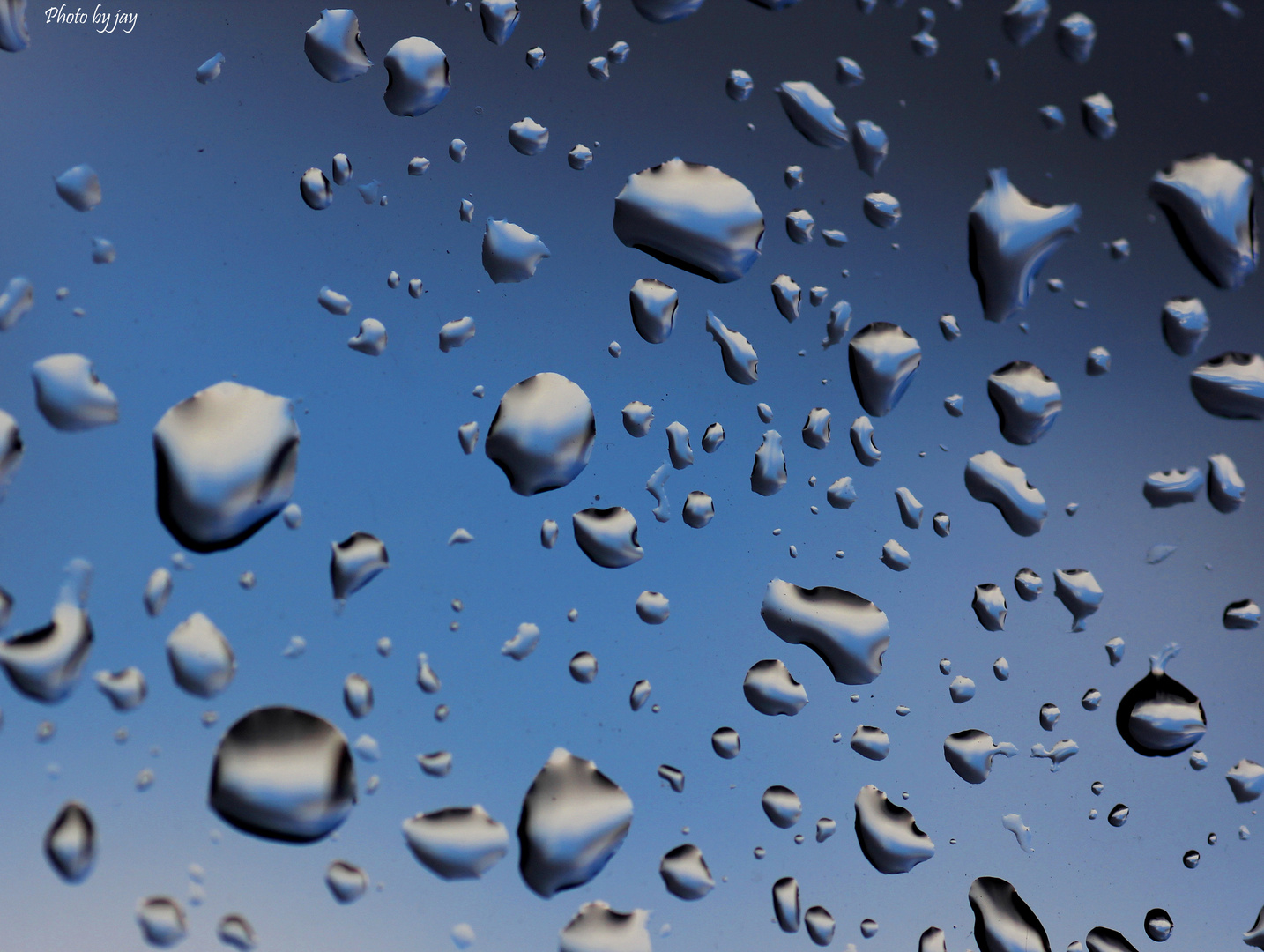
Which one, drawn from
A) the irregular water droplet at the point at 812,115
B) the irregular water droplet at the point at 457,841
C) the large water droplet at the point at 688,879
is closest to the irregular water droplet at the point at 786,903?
the large water droplet at the point at 688,879

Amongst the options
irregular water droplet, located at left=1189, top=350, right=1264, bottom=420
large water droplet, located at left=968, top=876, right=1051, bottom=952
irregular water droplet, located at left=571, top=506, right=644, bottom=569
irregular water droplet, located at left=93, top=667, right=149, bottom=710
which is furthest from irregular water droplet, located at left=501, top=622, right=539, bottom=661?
irregular water droplet, located at left=1189, top=350, right=1264, bottom=420

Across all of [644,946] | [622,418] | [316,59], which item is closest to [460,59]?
[316,59]

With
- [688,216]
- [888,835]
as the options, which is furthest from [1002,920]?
Result: [688,216]

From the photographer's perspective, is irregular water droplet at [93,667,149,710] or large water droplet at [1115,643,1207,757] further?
large water droplet at [1115,643,1207,757]

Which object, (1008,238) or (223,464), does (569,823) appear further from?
(1008,238)

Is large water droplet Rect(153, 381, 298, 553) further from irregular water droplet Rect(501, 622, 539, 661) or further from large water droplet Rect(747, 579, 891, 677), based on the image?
large water droplet Rect(747, 579, 891, 677)

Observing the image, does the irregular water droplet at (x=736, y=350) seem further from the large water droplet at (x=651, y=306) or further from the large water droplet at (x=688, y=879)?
the large water droplet at (x=688, y=879)

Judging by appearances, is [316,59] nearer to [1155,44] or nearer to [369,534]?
[369,534]
